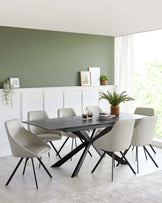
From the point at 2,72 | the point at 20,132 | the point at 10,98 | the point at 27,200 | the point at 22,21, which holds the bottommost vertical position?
the point at 27,200

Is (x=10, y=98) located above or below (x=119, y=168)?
above

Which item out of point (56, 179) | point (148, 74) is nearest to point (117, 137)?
point (56, 179)

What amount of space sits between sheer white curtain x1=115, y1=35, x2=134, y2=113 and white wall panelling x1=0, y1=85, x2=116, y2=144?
0.31 meters

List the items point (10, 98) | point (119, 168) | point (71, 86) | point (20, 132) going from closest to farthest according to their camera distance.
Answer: point (20, 132) < point (119, 168) < point (10, 98) < point (71, 86)

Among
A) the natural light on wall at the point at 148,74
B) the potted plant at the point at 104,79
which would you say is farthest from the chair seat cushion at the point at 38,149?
the natural light on wall at the point at 148,74

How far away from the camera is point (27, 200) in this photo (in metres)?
3.96

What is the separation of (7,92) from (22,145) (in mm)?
1628

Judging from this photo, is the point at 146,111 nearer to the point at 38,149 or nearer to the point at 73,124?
the point at 73,124

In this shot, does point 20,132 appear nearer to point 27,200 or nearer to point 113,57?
point 27,200

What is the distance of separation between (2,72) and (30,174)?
2.29 m

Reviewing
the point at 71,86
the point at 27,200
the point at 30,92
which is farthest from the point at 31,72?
the point at 27,200

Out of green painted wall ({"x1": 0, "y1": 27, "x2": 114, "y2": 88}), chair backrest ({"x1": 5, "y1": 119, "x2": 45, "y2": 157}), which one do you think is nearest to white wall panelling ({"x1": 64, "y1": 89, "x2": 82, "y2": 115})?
green painted wall ({"x1": 0, "y1": 27, "x2": 114, "y2": 88})

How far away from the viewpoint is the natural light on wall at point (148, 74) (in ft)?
29.9

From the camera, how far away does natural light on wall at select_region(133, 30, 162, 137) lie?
9.12m
